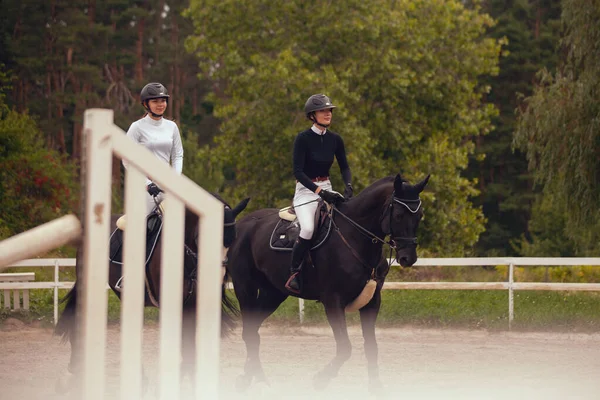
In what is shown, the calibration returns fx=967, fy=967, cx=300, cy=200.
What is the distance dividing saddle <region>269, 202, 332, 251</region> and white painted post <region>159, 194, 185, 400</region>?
20.8ft

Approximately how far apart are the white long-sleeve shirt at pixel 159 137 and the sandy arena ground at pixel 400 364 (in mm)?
1861

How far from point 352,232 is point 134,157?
6.30 m

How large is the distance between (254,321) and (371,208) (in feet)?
6.31

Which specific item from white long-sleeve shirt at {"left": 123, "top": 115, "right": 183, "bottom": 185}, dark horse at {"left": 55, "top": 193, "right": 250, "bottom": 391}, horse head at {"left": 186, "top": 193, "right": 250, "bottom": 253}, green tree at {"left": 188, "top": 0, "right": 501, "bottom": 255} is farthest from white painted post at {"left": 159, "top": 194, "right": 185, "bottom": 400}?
green tree at {"left": 188, "top": 0, "right": 501, "bottom": 255}

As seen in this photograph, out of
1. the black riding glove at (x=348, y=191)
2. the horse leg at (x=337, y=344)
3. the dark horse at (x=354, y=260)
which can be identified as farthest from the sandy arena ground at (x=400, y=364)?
the black riding glove at (x=348, y=191)

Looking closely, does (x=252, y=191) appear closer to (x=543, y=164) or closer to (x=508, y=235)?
(x=543, y=164)

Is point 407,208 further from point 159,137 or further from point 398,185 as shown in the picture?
point 159,137

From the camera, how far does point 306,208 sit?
379 inches

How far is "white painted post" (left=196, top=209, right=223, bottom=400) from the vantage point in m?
3.13

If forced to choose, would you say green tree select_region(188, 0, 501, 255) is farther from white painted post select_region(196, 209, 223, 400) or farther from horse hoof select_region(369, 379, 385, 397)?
white painted post select_region(196, 209, 223, 400)

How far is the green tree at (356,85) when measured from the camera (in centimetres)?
3247

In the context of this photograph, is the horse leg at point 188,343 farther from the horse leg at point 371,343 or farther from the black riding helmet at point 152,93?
the black riding helmet at point 152,93

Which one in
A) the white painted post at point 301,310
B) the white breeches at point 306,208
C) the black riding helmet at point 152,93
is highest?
the black riding helmet at point 152,93

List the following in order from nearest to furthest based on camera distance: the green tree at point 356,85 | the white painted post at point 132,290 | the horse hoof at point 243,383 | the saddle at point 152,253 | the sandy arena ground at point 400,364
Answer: the white painted post at point 132,290
the saddle at point 152,253
the sandy arena ground at point 400,364
the horse hoof at point 243,383
the green tree at point 356,85
